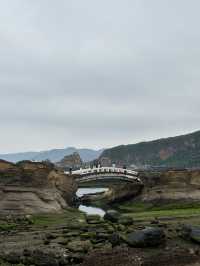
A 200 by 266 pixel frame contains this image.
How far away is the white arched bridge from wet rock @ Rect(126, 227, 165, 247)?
61339mm

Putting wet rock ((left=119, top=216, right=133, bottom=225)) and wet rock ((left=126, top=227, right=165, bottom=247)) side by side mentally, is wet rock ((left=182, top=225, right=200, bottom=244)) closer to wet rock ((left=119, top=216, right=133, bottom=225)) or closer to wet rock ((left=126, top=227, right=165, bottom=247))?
wet rock ((left=126, top=227, right=165, bottom=247))

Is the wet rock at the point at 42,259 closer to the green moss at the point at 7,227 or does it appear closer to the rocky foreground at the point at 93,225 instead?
the rocky foreground at the point at 93,225

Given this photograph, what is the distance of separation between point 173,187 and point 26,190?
78.3ft

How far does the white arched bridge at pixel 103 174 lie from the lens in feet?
338

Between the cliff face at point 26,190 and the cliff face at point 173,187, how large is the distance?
14.6 meters

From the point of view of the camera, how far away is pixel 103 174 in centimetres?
10562

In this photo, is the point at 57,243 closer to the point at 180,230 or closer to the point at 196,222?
the point at 180,230

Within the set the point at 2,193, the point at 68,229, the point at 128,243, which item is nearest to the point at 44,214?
the point at 2,193

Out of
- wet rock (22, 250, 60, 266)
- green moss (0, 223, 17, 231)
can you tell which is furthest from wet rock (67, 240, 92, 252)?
green moss (0, 223, 17, 231)

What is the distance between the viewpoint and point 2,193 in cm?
6369

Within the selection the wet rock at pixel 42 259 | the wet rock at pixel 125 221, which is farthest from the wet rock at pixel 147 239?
the wet rock at pixel 125 221

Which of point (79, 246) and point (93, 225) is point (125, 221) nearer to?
point (93, 225)

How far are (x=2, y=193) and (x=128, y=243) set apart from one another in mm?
28102

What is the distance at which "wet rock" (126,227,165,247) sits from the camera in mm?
38062
